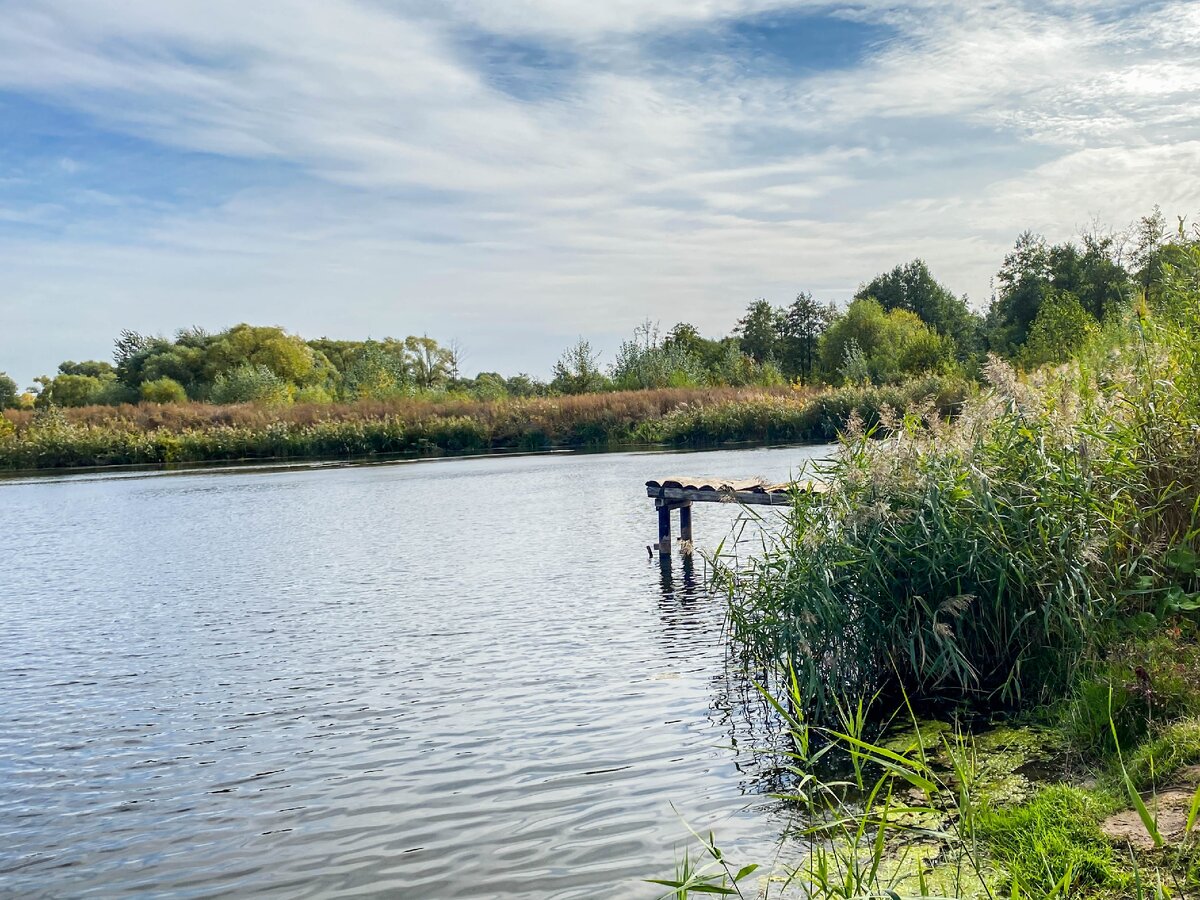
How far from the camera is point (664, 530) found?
1393cm

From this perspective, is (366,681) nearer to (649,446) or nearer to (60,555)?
(60,555)

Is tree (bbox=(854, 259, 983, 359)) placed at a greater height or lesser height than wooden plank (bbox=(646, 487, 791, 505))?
greater

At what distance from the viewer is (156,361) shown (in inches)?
2512

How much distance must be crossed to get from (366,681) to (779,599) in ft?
12.0

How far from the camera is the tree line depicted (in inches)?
1900

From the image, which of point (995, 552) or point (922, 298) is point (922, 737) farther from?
point (922, 298)

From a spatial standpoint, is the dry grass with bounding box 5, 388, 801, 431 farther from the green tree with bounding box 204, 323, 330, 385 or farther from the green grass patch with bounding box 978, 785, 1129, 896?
the green grass patch with bounding box 978, 785, 1129, 896

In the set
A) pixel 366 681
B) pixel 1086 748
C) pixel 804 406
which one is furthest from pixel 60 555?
pixel 804 406

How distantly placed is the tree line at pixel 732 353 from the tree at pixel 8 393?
0.34ft

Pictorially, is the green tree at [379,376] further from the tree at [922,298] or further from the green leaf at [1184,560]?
the green leaf at [1184,560]

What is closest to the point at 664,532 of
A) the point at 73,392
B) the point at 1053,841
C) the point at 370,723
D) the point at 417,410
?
the point at 370,723

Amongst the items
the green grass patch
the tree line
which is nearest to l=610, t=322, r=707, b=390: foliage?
the tree line

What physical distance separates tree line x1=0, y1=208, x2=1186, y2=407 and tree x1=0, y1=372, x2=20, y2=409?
10cm

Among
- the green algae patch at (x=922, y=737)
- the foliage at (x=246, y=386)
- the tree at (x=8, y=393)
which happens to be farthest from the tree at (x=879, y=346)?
the tree at (x=8, y=393)
